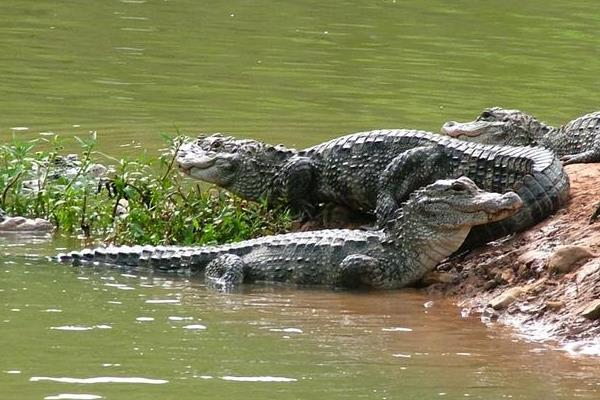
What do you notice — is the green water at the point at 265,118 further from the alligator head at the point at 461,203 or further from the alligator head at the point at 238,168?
the alligator head at the point at 238,168

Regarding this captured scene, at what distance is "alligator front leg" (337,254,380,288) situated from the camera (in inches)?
385

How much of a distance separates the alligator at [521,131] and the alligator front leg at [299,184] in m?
1.60

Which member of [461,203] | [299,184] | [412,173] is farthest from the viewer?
[299,184]

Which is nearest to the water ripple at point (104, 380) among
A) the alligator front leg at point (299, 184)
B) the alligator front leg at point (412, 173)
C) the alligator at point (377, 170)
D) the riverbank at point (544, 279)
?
the riverbank at point (544, 279)

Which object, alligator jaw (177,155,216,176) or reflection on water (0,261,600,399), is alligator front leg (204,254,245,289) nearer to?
reflection on water (0,261,600,399)

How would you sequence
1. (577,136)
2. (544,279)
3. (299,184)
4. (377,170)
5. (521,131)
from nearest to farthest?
(544,279) → (377,170) → (299,184) → (577,136) → (521,131)

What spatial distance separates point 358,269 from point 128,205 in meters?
2.28

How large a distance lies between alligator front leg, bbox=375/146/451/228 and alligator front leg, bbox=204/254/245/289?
109 cm

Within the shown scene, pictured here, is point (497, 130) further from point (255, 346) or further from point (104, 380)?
point (104, 380)

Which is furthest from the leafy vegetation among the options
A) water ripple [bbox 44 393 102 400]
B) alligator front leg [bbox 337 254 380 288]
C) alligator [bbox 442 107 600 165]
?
water ripple [bbox 44 393 102 400]

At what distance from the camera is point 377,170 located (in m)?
10.8

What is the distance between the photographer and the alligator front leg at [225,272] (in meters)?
9.89

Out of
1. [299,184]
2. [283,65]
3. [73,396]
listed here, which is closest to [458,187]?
[299,184]

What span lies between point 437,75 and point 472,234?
31.0ft
